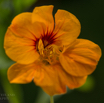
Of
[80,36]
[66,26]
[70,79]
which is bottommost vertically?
[80,36]

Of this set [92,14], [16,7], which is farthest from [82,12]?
[16,7]

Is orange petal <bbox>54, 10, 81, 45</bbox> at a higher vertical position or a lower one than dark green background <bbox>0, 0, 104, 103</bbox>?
higher

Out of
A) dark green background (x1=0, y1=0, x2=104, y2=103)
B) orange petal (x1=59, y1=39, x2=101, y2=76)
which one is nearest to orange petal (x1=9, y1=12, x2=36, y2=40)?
orange petal (x1=59, y1=39, x2=101, y2=76)

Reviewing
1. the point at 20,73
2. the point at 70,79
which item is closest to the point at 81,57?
the point at 70,79

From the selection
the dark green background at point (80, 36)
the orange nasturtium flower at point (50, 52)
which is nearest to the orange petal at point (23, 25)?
the orange nasturtium flower at point (50, 52)

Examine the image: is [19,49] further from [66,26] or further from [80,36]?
[80,36]

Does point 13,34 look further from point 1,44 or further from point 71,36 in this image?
point 1,44

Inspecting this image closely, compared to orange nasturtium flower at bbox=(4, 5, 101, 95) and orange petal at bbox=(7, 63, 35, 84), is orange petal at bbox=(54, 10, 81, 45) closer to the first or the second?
orange nasturtium flower at bbox=(4, 5, 101, 95)
